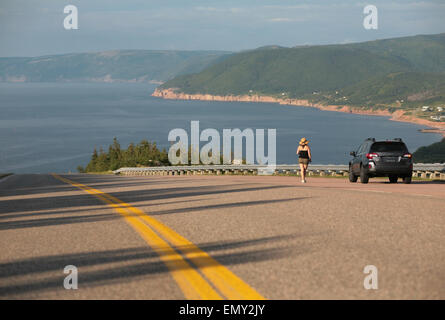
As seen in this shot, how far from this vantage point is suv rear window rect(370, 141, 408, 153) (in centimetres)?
2138

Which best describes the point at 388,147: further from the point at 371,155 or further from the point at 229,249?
the point at 229,249

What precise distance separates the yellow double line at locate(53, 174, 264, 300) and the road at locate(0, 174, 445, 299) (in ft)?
0.04

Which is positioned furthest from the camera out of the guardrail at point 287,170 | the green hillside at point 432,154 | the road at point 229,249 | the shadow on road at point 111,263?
the green hillside at point 432,154

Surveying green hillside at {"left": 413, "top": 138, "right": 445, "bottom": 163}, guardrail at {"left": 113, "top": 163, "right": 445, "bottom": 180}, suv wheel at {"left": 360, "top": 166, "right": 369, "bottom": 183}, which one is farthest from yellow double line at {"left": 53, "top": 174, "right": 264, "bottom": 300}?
green hillside at {"left": 413, "top": 138, "right": 445, "bottom": 163}

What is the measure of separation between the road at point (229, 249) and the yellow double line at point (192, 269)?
0.01 meters

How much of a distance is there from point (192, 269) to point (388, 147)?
16.7m

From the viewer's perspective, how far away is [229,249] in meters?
7.25

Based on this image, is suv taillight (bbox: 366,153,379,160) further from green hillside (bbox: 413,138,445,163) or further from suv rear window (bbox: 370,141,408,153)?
green hillside (bbox: 413,138,445,163)

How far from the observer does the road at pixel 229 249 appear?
17.4 ft

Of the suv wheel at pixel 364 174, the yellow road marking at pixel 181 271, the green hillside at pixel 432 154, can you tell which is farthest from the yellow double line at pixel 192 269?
the green hillside at pixel 432 154

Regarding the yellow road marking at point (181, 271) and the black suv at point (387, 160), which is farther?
the black suv at point (387, 160)

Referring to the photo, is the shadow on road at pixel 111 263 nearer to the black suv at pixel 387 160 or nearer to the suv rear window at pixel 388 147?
the black suv at pixel 387 160
